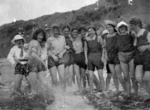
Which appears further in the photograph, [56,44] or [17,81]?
[56,44]

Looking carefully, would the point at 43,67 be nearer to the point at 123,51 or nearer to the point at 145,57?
the point at 123,51

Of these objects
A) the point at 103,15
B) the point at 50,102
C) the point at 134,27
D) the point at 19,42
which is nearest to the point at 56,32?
the point at 19,42

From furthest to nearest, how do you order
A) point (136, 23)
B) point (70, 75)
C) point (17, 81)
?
point (70, 75) → point (17, 81) → point (136, 23)

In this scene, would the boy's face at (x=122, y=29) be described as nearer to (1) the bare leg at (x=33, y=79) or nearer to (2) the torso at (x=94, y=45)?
(2) the torso at (x=94, y=45)

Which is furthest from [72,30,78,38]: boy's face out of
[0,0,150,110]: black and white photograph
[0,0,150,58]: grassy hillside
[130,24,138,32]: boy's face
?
[0,0,150,58]: grassy hillside

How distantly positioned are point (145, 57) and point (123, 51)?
0.71 m

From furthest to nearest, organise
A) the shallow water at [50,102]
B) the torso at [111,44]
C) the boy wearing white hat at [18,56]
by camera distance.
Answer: the boy wearing white hat at [18,56], the torso at [111,44], the shallow water at [50,102]

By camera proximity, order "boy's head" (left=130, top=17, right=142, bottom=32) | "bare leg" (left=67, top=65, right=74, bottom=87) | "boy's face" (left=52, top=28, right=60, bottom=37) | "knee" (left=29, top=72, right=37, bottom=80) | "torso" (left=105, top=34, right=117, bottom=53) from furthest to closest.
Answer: "bare leg" (left=67, top=65, right=74, bottom=87)
"boy's face" (left=52, top=28, right=60, bottom=37)
"knee" (left=29, top=72, right=37, bottom=80)
"torso" (left=105, top=34, right=117, bottom=53)
"boy's head" (left=130, top=17, right=142, bottom=32)

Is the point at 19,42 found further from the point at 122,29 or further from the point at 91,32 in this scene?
the point at 122,29

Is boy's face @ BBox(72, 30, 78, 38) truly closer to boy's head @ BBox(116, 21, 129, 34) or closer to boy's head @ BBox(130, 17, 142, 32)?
boy's head @ BBox(116, 21, 129, 34)

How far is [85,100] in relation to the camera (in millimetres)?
7984

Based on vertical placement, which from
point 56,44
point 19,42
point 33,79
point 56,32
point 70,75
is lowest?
point 70,75

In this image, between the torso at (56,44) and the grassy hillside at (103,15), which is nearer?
the torso at (56,44)

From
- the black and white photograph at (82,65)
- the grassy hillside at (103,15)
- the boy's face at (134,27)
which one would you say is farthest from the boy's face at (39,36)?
the grassy hillside at (103,15)
